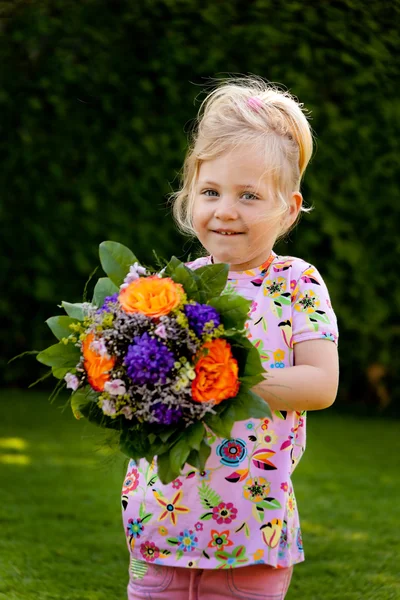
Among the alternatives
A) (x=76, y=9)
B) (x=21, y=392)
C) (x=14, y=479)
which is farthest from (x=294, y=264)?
(x=21, y=392)

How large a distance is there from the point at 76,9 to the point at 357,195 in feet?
7.98

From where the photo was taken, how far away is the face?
247 cm

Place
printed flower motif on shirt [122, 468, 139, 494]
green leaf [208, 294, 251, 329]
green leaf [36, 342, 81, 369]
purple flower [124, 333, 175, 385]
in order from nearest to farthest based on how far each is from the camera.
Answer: purple flower [124, 333, 175, 385], green leaf [208, 294, 251, 329], green leaf [36, 342, 81, 369], printed flower motif on shirt [122, 468, 139, 494]

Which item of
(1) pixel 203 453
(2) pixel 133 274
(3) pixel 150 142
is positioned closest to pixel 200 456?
(1) pixel 203 453

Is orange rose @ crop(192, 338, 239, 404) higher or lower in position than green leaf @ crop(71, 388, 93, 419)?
higher

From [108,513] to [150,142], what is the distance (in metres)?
3.19

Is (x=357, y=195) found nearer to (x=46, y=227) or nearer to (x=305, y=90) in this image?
(x=305, y=90)

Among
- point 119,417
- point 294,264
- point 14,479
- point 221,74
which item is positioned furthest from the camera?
point 221,74

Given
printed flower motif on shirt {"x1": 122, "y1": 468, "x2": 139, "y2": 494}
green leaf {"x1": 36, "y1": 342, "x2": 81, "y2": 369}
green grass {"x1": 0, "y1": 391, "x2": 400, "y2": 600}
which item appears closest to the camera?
green leaf {"x1": 36, "y1": 342, "x2": 81, "y2": 369}

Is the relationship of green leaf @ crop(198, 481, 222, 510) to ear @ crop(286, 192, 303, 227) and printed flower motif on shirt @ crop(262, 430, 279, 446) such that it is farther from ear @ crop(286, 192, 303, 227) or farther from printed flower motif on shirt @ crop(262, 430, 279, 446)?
ear @ crop(286, 192, 303, 227)

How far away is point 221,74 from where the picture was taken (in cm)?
674

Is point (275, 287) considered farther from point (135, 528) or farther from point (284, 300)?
point (135, 528)

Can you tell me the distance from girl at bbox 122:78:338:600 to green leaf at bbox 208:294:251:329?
7.7 inches

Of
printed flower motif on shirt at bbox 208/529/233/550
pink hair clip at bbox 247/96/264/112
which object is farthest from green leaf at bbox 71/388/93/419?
pink hair clip at bbox 247/96/264/112
